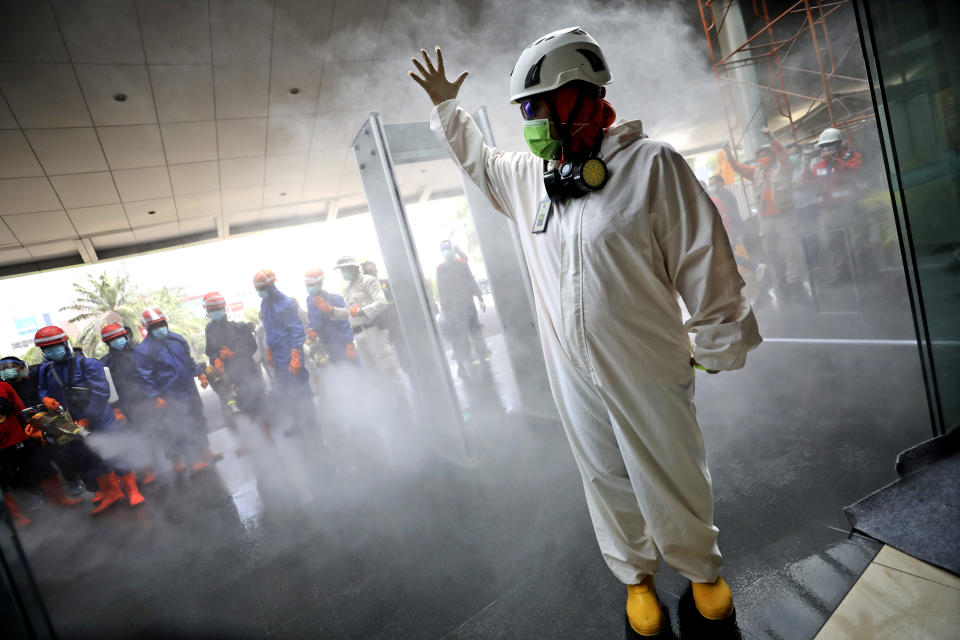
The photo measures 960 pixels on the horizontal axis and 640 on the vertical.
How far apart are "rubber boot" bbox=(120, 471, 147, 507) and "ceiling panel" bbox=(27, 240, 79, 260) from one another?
160 inches

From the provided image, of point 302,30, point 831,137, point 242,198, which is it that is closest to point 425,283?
point 302,30

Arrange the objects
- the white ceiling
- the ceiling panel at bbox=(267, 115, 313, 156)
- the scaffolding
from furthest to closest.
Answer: the ceiling panel at bbox=(267, 115, 313, 156), the scaffolding, the white ceiling

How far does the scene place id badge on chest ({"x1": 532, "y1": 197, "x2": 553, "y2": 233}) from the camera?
133 centimetres

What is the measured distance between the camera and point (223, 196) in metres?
6.69

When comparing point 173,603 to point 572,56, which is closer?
point 572,56

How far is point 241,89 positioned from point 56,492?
4.02 m

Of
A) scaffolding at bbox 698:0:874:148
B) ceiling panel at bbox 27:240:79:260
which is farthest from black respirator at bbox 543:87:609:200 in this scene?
ceiling panel at bbox 27:240:79:260

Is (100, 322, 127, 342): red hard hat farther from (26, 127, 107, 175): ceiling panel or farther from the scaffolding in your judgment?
the scaffolding

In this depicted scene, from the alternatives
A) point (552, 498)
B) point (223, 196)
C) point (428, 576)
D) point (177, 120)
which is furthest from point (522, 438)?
point (223, 196)

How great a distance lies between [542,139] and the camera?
1299 mm

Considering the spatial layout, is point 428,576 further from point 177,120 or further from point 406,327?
point 177,120

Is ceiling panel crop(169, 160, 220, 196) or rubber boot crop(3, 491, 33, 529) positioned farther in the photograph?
ceiling panel crop(169, 160, 220, 196)

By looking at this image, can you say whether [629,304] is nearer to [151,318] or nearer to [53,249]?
[151,318]

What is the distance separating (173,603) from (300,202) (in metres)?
6.57
